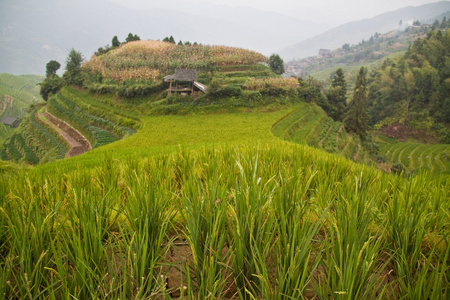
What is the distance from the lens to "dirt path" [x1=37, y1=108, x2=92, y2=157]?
81.3 feet

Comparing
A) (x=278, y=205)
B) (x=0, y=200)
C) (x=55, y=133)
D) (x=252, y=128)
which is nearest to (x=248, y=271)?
(x=278, y=205)

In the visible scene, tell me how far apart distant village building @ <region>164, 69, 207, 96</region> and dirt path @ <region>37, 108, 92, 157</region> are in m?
11.8

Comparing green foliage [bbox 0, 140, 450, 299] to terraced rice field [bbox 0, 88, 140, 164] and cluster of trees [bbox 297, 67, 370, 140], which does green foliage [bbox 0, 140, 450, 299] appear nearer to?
terraced rice field [bbox 0, 88, 140, 164]

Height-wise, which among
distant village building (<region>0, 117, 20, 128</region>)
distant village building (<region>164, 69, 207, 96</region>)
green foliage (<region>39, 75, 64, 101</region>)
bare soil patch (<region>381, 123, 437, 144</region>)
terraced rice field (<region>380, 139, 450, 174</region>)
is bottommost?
terraced rice field (<region>380, 139, 450, 174</region>)

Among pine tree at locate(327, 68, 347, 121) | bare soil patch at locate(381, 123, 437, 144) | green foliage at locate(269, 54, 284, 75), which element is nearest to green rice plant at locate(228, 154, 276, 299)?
pine tree at locate(327, 68, 347, 121)

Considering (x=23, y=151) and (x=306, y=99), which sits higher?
(x=306, y=99)

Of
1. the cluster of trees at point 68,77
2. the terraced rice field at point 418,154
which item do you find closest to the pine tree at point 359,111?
the terraced rice field at point 418,154

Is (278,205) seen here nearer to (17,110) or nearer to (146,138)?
(146,138)

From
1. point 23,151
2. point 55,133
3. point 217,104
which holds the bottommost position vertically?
point 23,151

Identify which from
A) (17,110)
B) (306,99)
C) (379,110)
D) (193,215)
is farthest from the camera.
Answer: (17,110)

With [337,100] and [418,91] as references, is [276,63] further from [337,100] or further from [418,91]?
[418,91]

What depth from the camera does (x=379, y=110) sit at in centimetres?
6512

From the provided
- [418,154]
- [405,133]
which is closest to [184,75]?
[418,154]

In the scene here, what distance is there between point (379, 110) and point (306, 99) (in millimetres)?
41107
